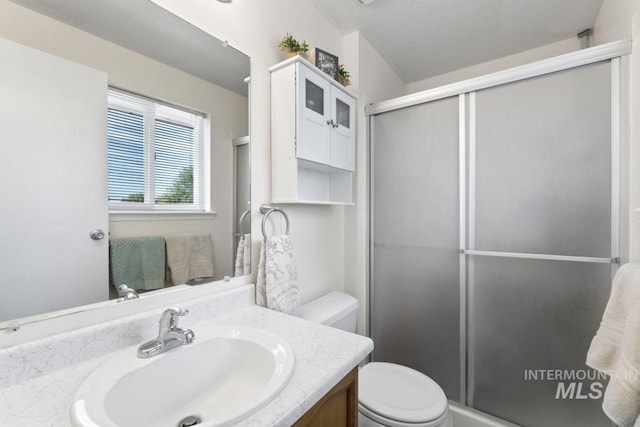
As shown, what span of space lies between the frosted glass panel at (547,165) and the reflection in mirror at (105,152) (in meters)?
1.31

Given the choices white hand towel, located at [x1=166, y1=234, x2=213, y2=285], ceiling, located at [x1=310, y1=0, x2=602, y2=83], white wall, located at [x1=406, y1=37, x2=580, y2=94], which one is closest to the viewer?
white hand towel, located at [x1=166, y1=234, x2=213, y2=285]

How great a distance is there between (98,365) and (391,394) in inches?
43.0

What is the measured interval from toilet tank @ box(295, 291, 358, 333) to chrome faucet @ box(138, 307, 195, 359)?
25.0 inches

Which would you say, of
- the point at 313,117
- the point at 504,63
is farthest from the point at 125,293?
the point at 504,63

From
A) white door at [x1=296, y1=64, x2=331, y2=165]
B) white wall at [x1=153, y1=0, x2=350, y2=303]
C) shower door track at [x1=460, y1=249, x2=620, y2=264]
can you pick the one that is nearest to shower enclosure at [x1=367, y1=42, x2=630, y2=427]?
shower door track at [x1=460, y1=249, x2=620, y2=264]

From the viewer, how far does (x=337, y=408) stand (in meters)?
0.74

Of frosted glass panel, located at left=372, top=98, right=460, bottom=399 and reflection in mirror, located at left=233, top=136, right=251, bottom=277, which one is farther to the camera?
frosted glass panel, located at left=372, top=98, right=460, bottom=399

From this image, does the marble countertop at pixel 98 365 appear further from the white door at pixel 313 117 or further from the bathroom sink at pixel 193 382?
the white door at pixel 313 117

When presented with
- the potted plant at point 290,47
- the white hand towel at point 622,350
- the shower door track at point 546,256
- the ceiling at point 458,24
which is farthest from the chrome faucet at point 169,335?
the ceiling at point 458,24

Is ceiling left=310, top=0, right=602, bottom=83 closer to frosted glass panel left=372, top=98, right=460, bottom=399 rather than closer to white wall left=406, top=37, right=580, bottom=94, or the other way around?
white wall left=406, top=37, right=580, bottom=94

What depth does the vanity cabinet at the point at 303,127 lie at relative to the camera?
1.21 metres

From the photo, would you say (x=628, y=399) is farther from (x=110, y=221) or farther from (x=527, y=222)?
(x=110, y=221)

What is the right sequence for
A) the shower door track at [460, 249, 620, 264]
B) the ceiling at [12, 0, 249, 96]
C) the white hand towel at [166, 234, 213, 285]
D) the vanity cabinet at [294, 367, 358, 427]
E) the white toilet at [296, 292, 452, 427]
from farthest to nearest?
the shower door track at [460, 249, 620, 264] < the white toilet at [296, 292, 452, 427] < the white hand towel at [166, 234, 213, 285] < the ceiling at [12, 0, 249, 96] < the vanity cabinet at [294, 367, 358, 427]

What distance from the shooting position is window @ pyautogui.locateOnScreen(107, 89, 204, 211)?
2.68 feet
